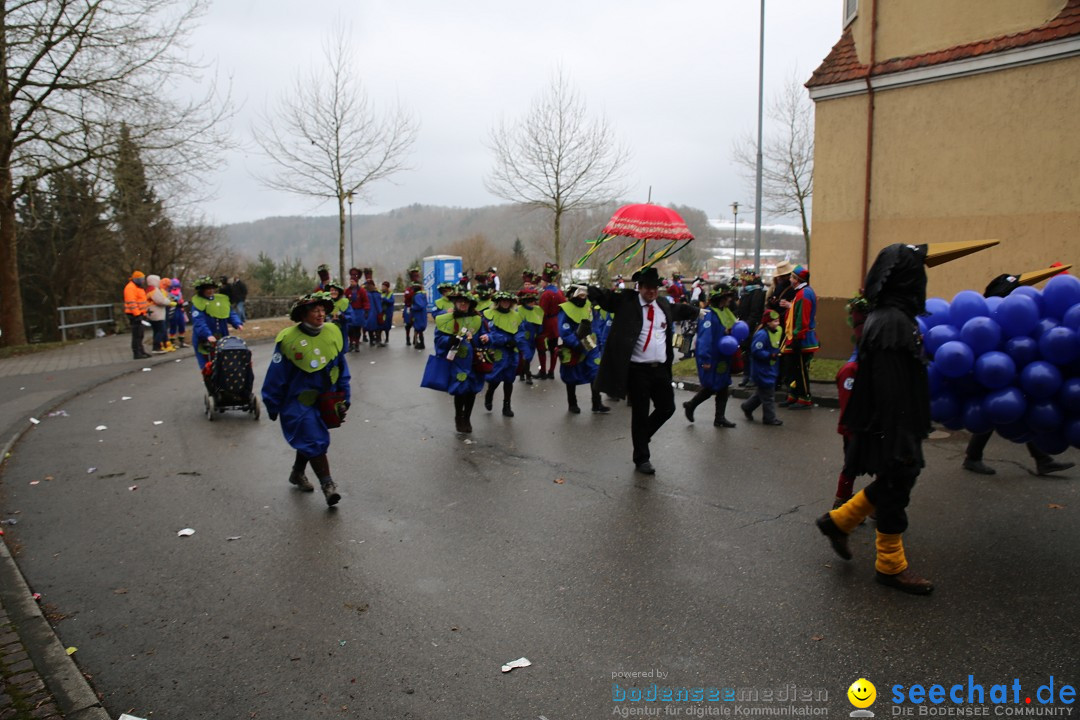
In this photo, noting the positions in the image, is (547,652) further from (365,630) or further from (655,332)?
(655,332)

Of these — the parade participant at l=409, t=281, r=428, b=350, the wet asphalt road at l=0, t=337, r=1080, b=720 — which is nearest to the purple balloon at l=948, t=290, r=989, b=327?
the wet asphalt road at l=0, t=337, r=1080, b=720

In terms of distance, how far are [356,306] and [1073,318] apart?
15.8 metres

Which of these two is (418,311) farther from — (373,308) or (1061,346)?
(1061,346)

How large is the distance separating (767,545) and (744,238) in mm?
69433

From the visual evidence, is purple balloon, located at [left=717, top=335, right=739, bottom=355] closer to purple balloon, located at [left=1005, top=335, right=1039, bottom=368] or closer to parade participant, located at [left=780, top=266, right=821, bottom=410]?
parade participant, located at [left=780, top=266, right=821, bottom=410]

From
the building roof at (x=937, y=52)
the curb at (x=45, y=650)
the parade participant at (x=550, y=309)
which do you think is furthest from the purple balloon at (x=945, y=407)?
the building roof at (x=937, y=52)

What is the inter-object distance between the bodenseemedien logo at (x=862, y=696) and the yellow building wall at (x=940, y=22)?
1213 cm

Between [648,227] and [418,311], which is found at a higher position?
[648,227]

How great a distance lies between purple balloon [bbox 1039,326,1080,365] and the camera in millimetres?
4598

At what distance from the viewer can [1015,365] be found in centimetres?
484

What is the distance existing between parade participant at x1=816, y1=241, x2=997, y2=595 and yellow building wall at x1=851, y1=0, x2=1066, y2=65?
1008cm

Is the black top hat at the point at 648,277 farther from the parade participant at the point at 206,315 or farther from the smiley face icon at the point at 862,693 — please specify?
the parade participant at the point at 206,315

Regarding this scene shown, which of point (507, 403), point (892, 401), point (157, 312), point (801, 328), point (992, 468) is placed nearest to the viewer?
point (892, 401)

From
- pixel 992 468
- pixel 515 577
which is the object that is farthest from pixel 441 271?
pixel 515 577
